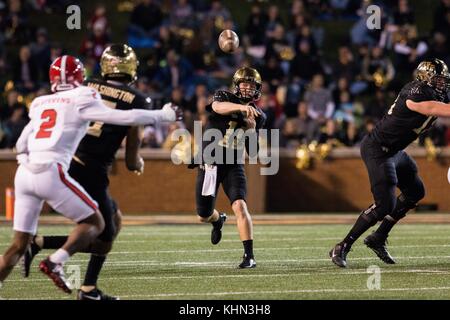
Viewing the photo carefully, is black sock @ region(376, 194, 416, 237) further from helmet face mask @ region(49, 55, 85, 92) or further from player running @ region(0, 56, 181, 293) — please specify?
helmet face mask @ region(49, 55, 85, 92)

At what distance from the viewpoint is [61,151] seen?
6992mm

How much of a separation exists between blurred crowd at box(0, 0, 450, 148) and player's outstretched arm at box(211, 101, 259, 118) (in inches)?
279

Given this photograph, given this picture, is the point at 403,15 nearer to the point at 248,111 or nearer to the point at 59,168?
the point at 248,111

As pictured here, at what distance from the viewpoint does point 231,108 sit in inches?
372

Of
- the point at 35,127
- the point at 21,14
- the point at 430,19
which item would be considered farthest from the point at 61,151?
the point at 430,19

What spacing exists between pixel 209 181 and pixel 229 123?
0.51 metres

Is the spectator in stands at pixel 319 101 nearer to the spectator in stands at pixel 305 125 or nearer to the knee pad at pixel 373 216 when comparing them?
the spectator in stands at pixel 305 125

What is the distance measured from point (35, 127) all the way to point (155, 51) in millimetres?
12036

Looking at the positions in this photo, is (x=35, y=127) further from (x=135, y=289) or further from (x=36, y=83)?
(x=36, y=83)


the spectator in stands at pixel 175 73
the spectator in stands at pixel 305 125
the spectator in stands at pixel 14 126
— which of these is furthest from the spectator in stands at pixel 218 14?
the spectator in stands at pixel 14 126

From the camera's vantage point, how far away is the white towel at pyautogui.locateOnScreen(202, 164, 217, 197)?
9883 millimetres

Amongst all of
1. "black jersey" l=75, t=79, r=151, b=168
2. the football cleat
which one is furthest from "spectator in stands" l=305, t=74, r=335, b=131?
the football cleat

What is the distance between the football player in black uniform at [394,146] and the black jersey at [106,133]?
264cm

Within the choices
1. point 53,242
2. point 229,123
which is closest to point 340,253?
point 229,123
